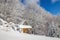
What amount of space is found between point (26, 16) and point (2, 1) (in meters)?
4.08

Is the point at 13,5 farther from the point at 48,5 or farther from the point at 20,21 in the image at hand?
the point at 48,5

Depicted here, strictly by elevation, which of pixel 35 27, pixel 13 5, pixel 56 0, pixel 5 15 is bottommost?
pixel 35 27

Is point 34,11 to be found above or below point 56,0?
below

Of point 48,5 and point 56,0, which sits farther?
point 48,5

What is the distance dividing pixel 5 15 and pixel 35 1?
918cm

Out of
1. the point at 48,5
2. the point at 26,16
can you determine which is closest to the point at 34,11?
the point at 26,16

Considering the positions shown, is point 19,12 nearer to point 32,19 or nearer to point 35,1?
point 32,19

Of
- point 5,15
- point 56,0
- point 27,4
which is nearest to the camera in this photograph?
point 5,15

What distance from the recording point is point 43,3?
28078 mm

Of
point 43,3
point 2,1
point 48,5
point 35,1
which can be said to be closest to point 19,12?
point 2,1

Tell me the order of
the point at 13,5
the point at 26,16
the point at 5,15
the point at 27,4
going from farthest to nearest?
the point at 27,4 < the point at 26,16 < the point at 13,5 < the point at 5,15

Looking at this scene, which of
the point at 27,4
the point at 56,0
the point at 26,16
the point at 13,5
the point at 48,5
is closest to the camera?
the point at 13,5

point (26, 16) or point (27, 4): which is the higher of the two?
point (27, 4)

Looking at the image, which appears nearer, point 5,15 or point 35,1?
point 5,15
